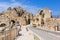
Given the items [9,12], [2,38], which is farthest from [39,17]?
[2,38]

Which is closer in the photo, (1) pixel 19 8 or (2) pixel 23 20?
(2) pixel 23 20

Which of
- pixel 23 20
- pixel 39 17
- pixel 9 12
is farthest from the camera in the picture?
pixel 9 12

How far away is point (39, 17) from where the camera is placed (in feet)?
370

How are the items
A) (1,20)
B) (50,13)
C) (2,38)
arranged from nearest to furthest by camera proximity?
(2,38)
(1,20)
(50,13)

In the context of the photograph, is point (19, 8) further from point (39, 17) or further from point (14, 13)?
point (39, 17)

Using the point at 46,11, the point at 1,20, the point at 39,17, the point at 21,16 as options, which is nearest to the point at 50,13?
the point at 46,11

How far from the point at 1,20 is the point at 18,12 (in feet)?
267

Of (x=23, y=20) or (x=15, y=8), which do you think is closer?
(x=23, y=20)

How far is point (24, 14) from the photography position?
165 m

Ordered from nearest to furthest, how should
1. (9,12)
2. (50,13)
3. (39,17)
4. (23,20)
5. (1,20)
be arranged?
(1,20) → (50,13) → (39,17) → (23,20) → (9,12)

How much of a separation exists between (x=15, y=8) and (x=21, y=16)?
12.2m

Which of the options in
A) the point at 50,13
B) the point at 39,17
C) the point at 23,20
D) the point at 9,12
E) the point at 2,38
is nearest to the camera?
the point at 2,38

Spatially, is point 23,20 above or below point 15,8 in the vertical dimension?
below

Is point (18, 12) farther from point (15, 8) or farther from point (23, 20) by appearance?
point (23, 20)
